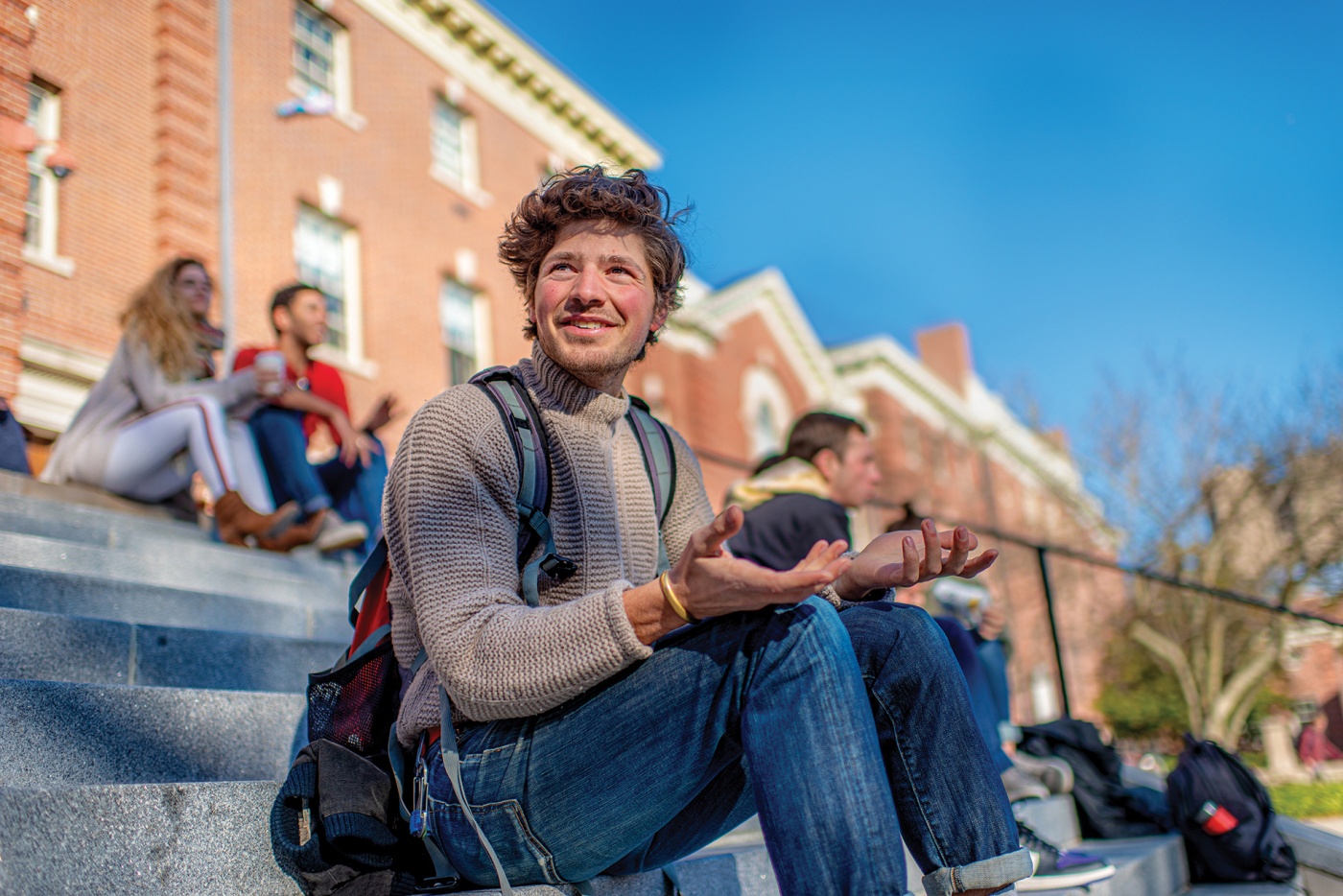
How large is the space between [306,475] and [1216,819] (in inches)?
163

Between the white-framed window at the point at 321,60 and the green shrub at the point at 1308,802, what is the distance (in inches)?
522

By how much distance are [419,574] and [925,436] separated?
27855 mm

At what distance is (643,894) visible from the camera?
1.89 meters

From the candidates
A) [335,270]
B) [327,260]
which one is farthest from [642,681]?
[335,270]

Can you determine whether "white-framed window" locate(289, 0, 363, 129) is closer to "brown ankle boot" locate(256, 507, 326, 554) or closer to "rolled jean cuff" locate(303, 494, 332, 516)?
"rolled jean cuff" locate(303, 494, 332, 516)

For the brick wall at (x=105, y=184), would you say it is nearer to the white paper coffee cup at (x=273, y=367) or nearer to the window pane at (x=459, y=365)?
the window pane at (x=459, y=365)

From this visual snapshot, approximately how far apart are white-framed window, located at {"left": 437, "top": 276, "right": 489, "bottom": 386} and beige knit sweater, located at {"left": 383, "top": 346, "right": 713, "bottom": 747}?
42.3 feet

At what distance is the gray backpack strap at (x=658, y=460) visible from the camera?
2.09m

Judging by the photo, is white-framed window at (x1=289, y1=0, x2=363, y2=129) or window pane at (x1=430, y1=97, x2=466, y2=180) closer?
white-framed window at (x1=289, y1=0, x2=363, y2=129)

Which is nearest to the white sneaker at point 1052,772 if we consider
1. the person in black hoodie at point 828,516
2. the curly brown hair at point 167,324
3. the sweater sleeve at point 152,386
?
the person in black hoodie at point 828,516

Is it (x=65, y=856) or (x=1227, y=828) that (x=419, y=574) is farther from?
(x=1227, y=828)

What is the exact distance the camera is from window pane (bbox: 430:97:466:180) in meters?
15.6

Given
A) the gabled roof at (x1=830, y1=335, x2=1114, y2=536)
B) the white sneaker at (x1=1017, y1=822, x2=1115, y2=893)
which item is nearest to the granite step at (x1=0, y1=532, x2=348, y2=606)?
the white sneaker at (x1=1017, y1=822, x2=1115, y2=893)

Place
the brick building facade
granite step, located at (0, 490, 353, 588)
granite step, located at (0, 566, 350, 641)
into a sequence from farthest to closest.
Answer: the brick building facade
granite step, located at (0, 490, 353, 588)
granite step, located at (0, 566, 350, 641)
